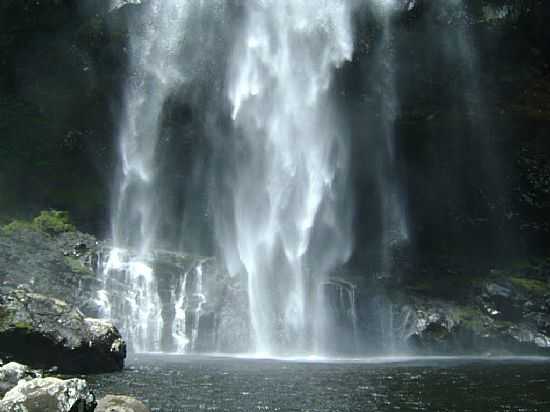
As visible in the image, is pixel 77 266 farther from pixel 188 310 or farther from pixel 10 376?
pixel 10 376

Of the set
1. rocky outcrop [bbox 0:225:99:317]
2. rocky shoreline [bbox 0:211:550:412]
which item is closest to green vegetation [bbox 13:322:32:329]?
rocky shoreline [bbox 0:211:550:412]

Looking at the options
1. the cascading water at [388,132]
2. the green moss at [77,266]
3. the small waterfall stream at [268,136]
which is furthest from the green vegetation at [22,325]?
the cascading water at [388,132]

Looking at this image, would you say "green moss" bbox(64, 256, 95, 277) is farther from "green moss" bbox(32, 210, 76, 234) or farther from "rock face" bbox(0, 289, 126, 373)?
"rock face" bbox(0, 289, 126, 373)

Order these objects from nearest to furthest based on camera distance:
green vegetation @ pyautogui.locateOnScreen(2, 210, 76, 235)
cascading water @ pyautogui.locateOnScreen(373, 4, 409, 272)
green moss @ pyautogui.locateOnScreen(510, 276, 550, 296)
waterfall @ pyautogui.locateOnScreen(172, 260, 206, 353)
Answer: waterfall @ pyautogui.locateOnScreen(172, 260, 206, 353) → green vegetation @ pyautogui.locateOnScreen(2, 210, 76, 235) → green moss @ pyautogui.locateOnScreen(510, 276, 550, 296) → cascading water @ pyautogui.locateOnScreen(373, 4, 409, 272)

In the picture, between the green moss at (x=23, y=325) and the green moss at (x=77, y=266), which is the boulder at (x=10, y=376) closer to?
the green moss at (x=23, y=325)

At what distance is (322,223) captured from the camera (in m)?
45.8

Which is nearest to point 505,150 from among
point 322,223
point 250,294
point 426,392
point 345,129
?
point 345,129

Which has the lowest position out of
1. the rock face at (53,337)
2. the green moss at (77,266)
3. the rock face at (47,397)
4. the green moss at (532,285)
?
the rock face at (47,397)

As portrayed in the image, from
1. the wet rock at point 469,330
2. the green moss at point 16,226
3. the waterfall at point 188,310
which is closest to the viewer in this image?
the waterfall at point 188,310

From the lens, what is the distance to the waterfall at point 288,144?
4419 cm

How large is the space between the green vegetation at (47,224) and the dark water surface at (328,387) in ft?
61.9

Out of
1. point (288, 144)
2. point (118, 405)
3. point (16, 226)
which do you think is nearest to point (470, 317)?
point (288, 144)

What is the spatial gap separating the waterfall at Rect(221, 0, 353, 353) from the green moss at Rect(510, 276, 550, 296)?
11.9 m

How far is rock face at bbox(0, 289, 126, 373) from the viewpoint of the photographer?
20.2 meters
